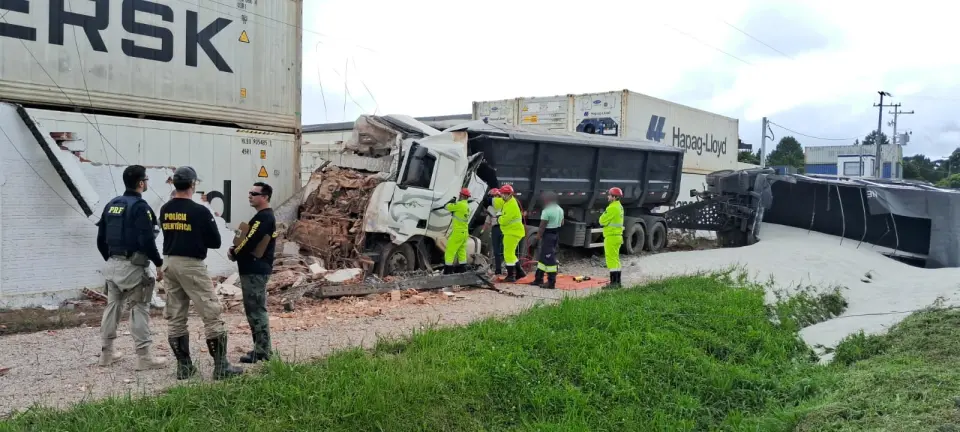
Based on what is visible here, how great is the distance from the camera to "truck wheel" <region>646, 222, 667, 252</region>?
15578 mm

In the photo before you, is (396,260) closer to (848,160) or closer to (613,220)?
(613,220)

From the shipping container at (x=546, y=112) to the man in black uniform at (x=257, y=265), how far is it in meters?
12.9

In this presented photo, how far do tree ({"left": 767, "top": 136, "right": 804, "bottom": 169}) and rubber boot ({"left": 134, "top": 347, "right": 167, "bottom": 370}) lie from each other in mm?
65558

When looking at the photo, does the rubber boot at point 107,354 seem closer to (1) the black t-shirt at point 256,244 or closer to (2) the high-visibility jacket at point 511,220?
(1) the black t-shirt at point 256,244

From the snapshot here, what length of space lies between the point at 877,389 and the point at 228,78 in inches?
352

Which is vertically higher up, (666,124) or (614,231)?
(666,124)

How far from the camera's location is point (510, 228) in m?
10.5

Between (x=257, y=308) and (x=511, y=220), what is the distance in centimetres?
556

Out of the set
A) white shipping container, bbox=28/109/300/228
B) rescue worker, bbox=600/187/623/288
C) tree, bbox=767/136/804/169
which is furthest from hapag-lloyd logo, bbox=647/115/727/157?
tree, bbox=767/136/804/169

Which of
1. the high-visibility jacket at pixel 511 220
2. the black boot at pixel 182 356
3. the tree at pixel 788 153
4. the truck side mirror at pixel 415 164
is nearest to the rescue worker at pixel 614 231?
the high-visibility jacket at pixel 511 220

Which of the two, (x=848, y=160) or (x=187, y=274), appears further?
(x=848, y=160)

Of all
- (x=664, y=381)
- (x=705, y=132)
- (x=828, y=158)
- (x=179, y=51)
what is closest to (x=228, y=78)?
(x=179, y=51)

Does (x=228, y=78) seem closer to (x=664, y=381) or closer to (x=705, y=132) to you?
(x=664, y=381)

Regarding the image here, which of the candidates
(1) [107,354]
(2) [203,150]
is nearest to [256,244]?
(1) [107,354]
